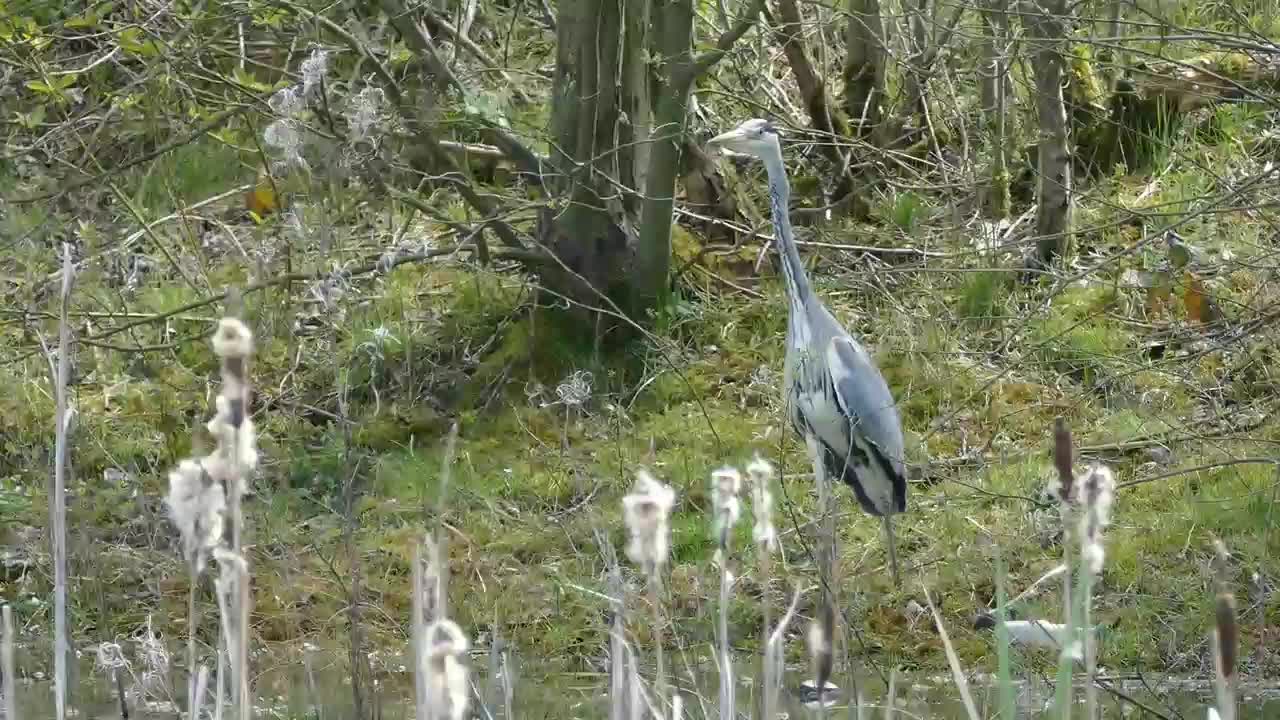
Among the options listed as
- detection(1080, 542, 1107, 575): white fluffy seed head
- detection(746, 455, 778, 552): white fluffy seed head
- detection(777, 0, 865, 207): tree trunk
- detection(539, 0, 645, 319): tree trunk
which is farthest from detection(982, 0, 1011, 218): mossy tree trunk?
detection(1080, 542, 1107, 575): white fluffy seed head

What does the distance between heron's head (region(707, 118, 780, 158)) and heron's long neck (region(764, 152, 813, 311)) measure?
39 mm

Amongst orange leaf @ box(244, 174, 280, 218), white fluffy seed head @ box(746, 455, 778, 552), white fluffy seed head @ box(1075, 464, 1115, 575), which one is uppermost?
orange leaf @ box(244, 174, 280, 218)

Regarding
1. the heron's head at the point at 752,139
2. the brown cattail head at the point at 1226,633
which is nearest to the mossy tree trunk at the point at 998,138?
the heron's head at the point at 752,139

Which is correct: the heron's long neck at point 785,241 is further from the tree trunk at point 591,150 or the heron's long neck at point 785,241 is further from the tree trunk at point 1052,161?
the tree trunk at point 1052,161

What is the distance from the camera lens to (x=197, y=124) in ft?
21.1

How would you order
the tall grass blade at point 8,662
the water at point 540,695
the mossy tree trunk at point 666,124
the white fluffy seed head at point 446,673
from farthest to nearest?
1. the mossy tree trunk at point 666,124
2. the water at point 540,695
3. the tall grass blade at point 8,662
4. the white fluffy seed head at point 446,673

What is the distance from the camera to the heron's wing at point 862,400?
5426mm

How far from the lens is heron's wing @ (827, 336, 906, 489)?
5426 millimetres

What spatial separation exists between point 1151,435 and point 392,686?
2.86 meters

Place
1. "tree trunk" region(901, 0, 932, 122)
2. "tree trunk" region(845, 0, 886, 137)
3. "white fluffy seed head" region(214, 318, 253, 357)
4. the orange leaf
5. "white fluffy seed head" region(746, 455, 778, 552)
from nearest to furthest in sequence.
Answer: "white fluffy seed head" region(214, 318, 253, 357) → "white fluffy seed head" region(746, 455, 778, 552) → the orange leaf → "tree trunk" region(901, 0, 932, 122) → "tree trunk" region(845, 0, 886, 137)

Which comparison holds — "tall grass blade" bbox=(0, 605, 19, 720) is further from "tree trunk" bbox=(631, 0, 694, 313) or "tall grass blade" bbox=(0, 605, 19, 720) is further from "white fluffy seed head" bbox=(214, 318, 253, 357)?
"tree trunk" bbox=(631, 0, 694, 313)

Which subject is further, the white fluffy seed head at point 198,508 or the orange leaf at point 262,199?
the orange leaf at point 262,199

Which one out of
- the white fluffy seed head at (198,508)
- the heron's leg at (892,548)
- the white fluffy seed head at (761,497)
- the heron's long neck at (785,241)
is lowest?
the white fluffy seed head at (198,508)

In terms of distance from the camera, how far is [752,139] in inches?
228
